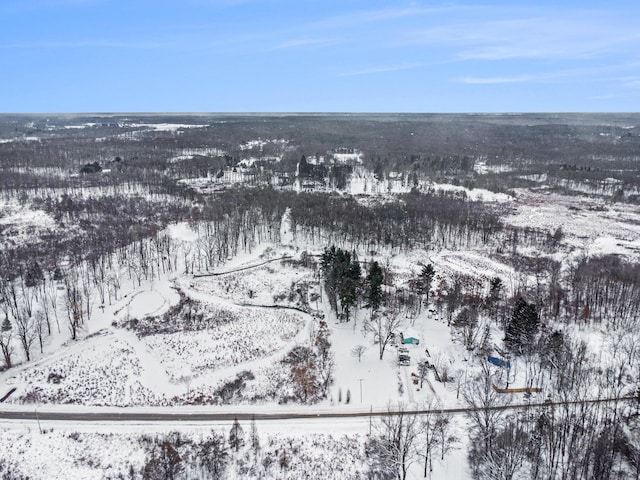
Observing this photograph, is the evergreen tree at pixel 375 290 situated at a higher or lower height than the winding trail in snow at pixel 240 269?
higher

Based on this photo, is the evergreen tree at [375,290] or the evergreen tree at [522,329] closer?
the evergreen tree at [522,329]

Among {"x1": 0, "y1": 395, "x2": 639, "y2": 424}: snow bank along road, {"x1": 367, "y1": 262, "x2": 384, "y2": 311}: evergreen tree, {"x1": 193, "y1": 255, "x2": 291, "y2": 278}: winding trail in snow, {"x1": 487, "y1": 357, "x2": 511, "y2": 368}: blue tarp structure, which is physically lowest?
{"x1": 0, "y1": 395, "x2": 639, "y2": 424}: snow bank along road

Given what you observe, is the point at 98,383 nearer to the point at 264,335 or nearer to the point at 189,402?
the point at 189,402

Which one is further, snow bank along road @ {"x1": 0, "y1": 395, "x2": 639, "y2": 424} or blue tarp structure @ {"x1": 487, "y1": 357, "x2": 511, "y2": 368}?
blue tarp structure @ {"x1": 487, "y1": 357, "x2": 511, "y2": 368}

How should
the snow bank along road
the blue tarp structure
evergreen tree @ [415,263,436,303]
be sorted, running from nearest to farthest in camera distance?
the snow bank along road < the blue tarp structure < evergreen tree @ [415,263,436,303]

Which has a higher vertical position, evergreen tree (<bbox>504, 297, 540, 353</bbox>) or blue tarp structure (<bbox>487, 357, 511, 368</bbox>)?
evergreen tree (<bbox>504, 297, 540, 353</bbox>)

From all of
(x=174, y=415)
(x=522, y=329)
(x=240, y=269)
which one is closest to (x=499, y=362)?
(x=522, y=329)

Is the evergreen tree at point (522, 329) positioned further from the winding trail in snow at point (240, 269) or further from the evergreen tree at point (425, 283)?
the winding trail in snow at point (240, 269)

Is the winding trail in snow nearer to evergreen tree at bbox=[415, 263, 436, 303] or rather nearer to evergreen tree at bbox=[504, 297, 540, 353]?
evergreen tree at bbox=[415, 263, 436, 303]

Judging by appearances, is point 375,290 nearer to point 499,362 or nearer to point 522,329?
point 499,362

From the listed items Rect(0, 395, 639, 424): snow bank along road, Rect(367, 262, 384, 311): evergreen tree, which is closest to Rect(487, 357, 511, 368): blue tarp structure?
Rect(0, 395, 639, 424): snow bank along road

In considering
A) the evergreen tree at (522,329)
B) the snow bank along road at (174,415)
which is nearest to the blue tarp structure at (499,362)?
the evergreen tree at (522,329)
